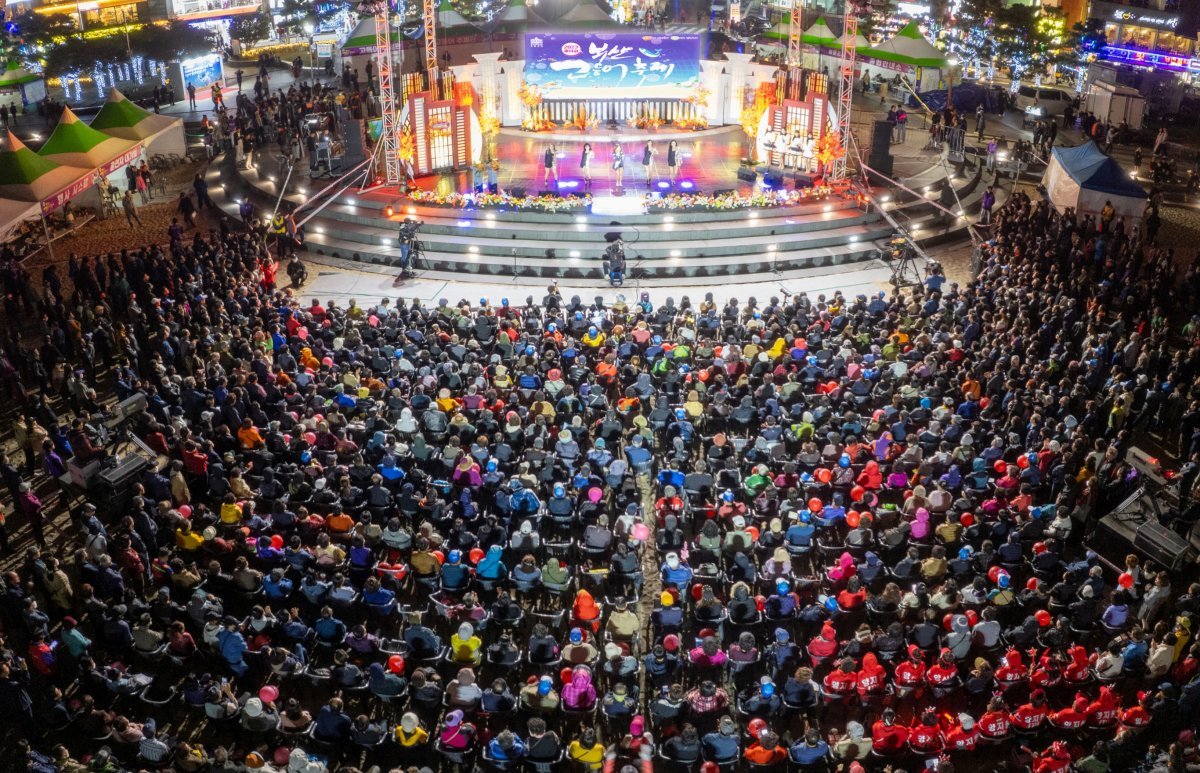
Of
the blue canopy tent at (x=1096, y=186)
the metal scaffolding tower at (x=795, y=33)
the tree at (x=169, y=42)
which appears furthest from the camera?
the tree at (x=169, y=42)

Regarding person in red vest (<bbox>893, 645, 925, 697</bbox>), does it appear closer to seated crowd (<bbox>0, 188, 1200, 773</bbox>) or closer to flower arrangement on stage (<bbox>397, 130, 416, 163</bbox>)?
seated crowd (<bbox>0, 188, 1200, 773</bbox>)

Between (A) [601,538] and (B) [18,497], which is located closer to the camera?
(A) [601,538]

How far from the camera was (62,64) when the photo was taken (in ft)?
148

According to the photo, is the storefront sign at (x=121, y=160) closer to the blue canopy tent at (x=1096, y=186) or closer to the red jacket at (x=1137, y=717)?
the blue canopy tent at (x=1096, y=186)

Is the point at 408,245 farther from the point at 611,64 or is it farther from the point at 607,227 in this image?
the point at 611,64

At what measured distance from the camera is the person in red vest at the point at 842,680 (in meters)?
11.6

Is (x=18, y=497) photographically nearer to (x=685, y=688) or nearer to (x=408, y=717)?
(x=408, y=717)

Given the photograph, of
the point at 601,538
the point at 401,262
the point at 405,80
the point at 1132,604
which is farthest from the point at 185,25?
the point at 1132,604

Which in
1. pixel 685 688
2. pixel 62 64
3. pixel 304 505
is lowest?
pixel 685 688

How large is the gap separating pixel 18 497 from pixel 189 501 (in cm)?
256

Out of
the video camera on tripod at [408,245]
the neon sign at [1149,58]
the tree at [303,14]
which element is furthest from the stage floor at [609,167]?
the tree at [303,14]

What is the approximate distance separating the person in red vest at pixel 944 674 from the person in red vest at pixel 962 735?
0.67 meters

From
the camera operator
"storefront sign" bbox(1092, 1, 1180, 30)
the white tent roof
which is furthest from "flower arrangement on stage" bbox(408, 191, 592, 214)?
"storefront sign" bbox(1092, 1, 1180, 30)

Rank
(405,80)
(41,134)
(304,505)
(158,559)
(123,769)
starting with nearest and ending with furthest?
(123,769) < (158,559) < (304,505) < (405,80) < (41,134)
